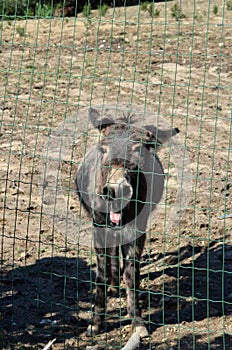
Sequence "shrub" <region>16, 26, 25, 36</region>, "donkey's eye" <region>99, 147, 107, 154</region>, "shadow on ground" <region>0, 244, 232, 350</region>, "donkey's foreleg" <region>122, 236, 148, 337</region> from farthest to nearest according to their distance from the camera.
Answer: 1. "shrub" <region>16, 26, 25, 36</region>
2. "donkey's foreleg" <region>122, 236, 148, 337</region>
3. "donkey's eye" <region>99, 147, 107, 154</region>
4. "shadow on ground" <region>0, 244, 232, 350</region>

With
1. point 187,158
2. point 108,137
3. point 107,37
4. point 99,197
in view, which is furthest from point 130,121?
point 107,37

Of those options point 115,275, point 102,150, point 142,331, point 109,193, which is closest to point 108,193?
point 109,193

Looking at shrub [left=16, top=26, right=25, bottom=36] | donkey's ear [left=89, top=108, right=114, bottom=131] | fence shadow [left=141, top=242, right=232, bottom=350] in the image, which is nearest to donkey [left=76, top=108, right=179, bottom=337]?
donkey's ear [left=89, top=108, right=114, bottom=131]

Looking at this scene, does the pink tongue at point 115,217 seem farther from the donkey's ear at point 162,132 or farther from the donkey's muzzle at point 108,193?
the donkey's ear at point 162,132

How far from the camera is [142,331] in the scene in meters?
5.45

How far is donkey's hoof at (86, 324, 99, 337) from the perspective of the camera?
5.50 metres

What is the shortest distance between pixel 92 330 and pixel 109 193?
122 centimetres

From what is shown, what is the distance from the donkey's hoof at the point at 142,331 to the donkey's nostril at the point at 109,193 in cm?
110

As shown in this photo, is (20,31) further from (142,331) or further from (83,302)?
(142,331)

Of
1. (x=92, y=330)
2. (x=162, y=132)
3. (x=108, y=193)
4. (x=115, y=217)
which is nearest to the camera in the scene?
(x=108, y=193)

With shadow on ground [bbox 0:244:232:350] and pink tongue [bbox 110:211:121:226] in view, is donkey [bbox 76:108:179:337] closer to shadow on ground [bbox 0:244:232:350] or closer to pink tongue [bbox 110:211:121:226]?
pink tongue [bbox 110:211:121:226]

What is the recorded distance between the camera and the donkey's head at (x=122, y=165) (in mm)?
5164

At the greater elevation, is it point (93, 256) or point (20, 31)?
point (20, 31)

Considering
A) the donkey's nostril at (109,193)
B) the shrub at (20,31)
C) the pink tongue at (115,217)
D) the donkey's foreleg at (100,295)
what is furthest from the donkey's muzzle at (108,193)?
the shrub at (20,31)
